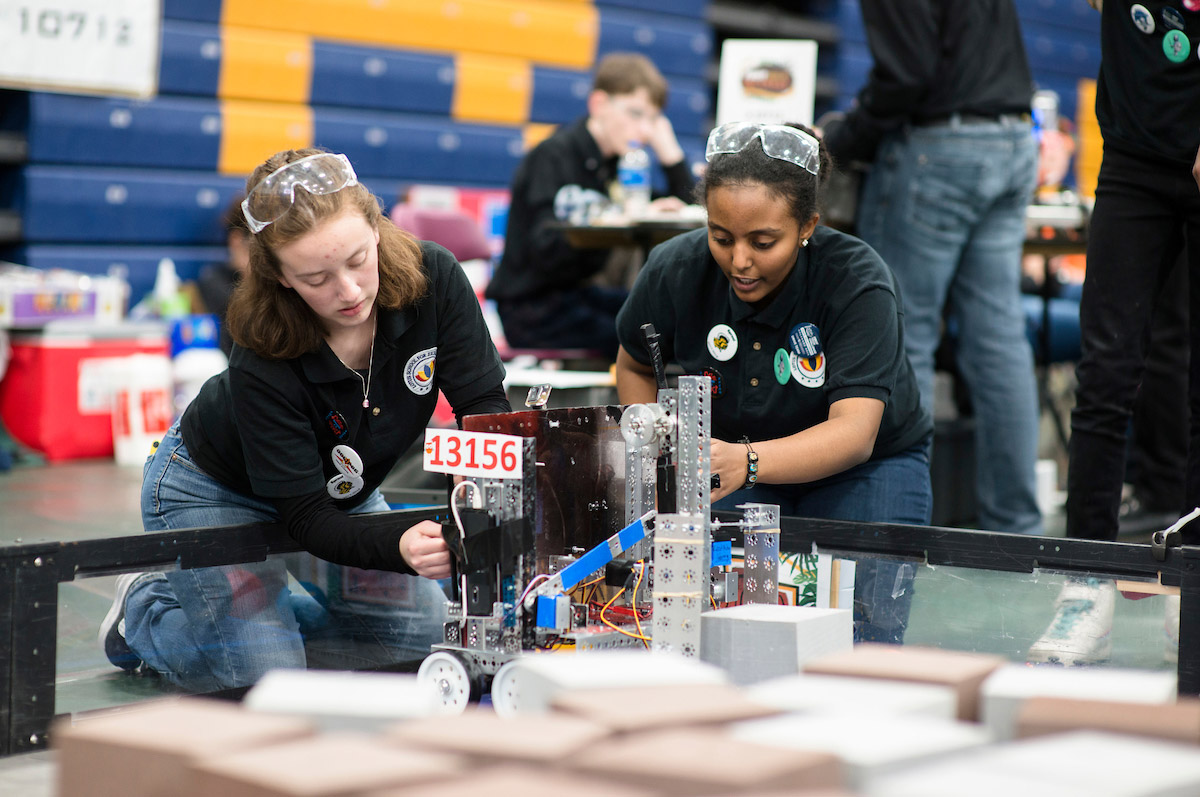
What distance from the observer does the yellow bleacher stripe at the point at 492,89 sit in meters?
6.95

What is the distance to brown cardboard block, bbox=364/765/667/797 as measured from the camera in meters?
0.93

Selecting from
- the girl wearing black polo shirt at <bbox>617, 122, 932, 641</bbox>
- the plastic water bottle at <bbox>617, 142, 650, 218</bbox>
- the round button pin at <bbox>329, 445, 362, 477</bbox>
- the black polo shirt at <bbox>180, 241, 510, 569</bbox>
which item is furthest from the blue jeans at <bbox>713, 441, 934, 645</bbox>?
the plastic water bottle at <bbox>617, 142, 650, 218</bbox>

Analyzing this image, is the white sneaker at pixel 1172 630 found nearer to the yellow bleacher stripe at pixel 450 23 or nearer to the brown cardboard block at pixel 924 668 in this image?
the brown cardboard block at pixel 924 668

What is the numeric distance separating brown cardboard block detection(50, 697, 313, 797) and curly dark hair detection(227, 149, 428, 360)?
0.92 meters

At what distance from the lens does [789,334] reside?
222 centimetres

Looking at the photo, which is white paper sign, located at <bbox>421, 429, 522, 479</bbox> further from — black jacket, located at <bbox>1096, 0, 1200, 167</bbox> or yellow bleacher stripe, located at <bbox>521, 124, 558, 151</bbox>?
yellow bleacher stripe, located at <bbox>521, 124, 558, 151</bbox>

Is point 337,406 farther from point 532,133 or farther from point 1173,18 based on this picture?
point 532,133

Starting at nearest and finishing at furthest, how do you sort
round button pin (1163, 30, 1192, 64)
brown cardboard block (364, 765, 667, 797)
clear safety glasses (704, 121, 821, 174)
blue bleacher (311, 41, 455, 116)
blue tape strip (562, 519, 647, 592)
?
brown cardboard block (364, 765, 667, 797) < blue tape strip (562, 519, 647, 592) < clear safety glasses (704, 121, 821, 174) < round button pin (1163, 30, 1192, 64) < blue bleacher (311, 41, 455, 116)

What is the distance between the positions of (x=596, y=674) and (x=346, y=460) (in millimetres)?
980

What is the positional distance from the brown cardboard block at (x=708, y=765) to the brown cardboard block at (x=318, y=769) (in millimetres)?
119

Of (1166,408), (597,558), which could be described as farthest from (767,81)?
(597,558)

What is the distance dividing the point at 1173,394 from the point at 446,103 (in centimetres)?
457

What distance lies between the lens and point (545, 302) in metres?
4.15

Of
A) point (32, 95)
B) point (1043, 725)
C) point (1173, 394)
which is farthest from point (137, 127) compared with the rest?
point (1043, 725)
